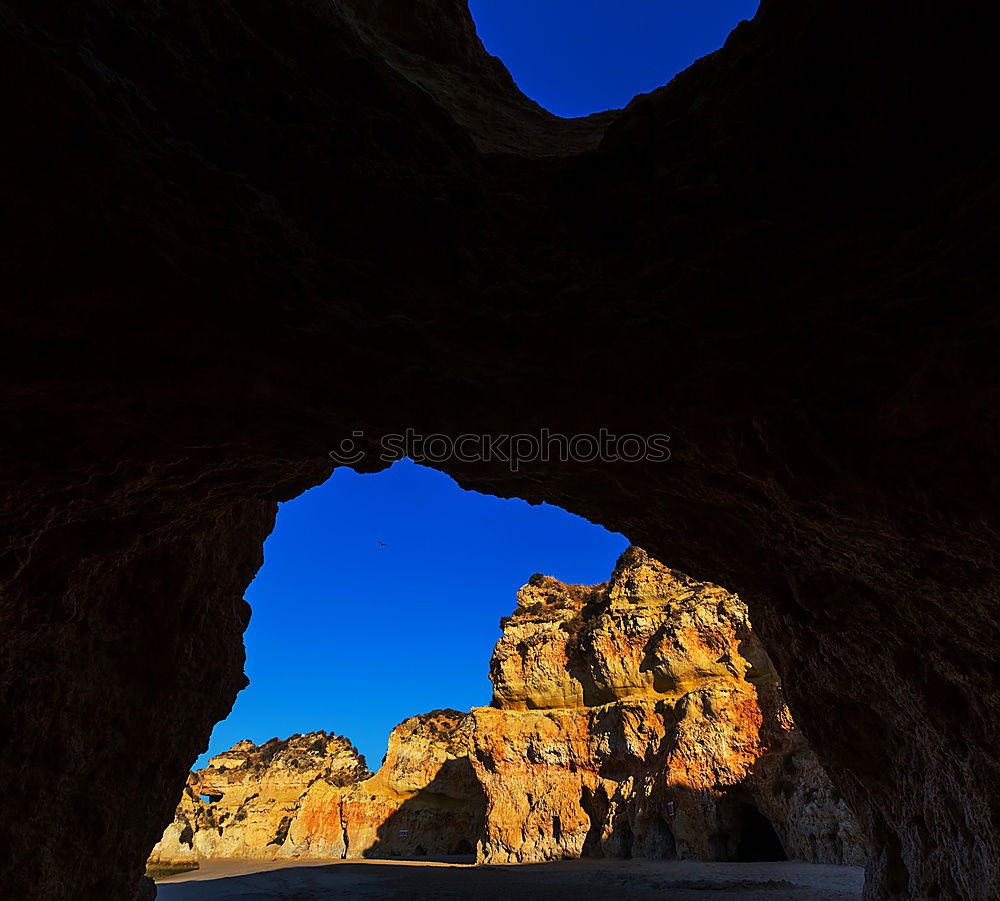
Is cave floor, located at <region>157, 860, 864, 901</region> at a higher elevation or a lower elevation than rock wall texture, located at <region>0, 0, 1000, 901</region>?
lower

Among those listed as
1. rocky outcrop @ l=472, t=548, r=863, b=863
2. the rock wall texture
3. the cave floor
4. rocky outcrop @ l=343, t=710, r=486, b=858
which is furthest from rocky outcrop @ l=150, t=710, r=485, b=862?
the rock wall texture

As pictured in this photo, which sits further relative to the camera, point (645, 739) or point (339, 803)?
point (339, 803)

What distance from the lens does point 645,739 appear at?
80.3 feet

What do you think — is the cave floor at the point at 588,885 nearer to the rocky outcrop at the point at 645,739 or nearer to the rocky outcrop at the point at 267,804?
the rocky outcrop at the point at 645,739

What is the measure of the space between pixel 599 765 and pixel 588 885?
12.4 m

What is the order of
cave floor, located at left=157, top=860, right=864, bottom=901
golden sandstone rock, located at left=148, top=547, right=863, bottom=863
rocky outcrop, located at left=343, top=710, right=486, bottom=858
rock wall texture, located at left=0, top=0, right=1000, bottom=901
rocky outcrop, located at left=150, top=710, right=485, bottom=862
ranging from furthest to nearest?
rocky outcrop, located at left=150, top=710, right=485, bottom=862 → rocky outcrop, located at left=343, top=710, right=486, bottom=858 → golden sandstone rock, located at left=148, top=547, right=863, bottom=863 → cave floor, located at left=157, top=860, right=864, bottom=901 → rock wall texture, located at left=0, top=0, right=1000, bottom=901

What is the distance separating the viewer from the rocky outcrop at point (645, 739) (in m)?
19.6

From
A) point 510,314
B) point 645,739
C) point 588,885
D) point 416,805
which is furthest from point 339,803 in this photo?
point 510,314

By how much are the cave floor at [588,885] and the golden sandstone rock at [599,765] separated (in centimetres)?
223

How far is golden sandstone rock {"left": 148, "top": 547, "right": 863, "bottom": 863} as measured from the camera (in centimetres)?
2036

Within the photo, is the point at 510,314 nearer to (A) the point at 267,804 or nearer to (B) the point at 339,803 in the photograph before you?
(B) the point at 339,803

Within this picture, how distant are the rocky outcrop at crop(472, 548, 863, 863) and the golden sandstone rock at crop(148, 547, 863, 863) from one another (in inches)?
2.4

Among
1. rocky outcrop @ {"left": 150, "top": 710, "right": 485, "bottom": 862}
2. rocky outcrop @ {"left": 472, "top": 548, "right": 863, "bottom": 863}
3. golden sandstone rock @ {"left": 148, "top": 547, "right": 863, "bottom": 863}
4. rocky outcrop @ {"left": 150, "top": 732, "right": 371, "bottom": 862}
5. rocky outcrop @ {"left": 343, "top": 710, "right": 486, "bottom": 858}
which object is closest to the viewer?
rocky outcrop @ {"left": 472, "top": 548, "right": 863, "bottom": 863}

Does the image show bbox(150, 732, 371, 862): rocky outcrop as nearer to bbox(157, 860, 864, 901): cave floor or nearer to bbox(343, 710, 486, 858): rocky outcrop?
bbox(343, 710, 486, 858): rocky outcrop
